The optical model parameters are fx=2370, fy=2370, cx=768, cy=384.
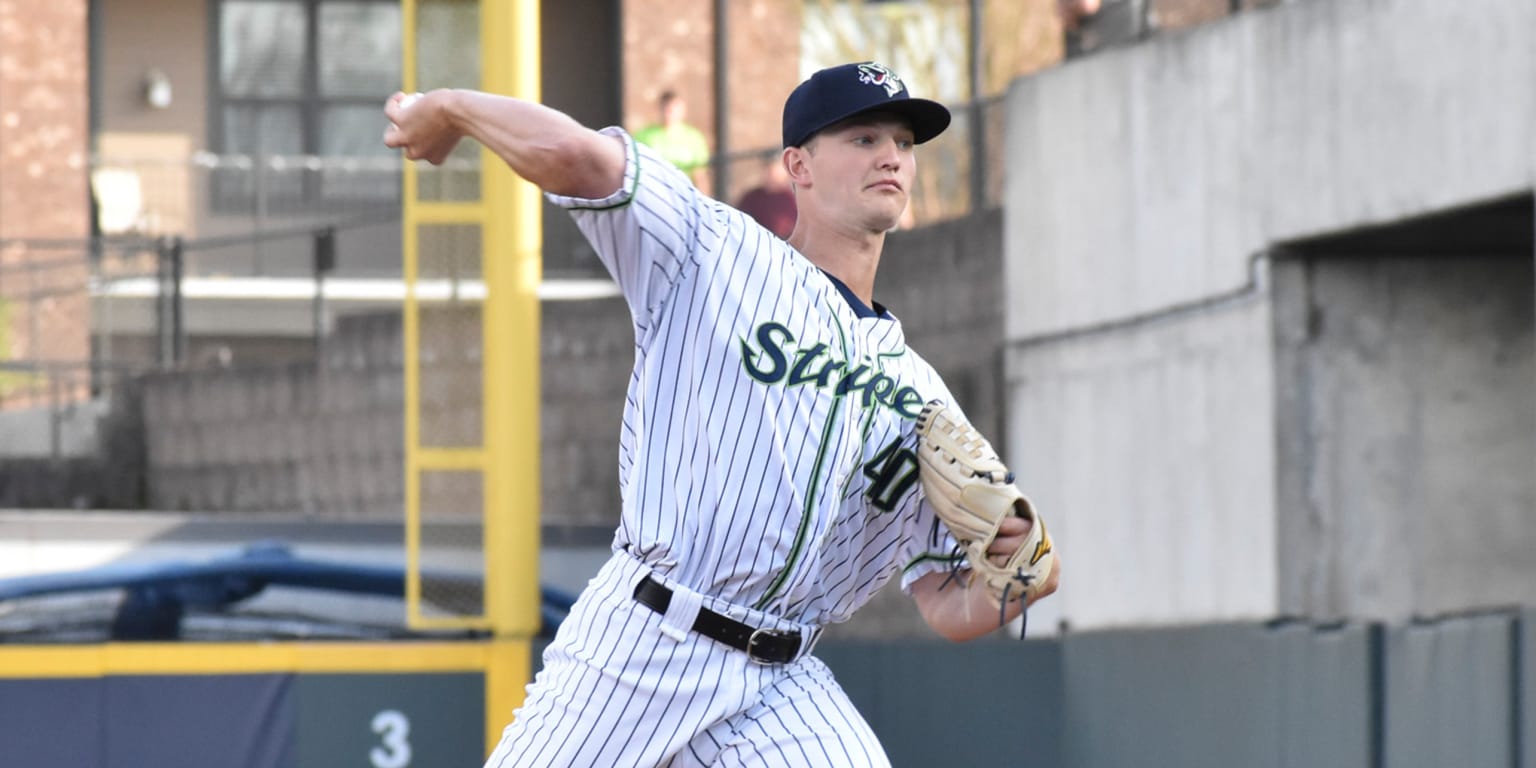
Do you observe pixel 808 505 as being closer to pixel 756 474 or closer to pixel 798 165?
pixel 756 474

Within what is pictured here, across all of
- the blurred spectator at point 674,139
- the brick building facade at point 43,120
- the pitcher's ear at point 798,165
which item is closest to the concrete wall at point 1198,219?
the blurred spectator at point 674,139

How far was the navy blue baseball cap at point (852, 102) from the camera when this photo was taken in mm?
4160

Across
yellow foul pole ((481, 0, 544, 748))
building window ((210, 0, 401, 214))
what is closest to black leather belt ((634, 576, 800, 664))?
yellow foul pole ((481, 0, 544, 748))

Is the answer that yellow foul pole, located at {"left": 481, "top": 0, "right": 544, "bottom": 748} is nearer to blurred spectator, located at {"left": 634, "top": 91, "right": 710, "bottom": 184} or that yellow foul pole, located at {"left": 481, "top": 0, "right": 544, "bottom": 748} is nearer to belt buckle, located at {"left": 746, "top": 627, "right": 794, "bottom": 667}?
blurred spectator, located at {"left": 634, "top": 91, "right": 710, "bottom": 184}

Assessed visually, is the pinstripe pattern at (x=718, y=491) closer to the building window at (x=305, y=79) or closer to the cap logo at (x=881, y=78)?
the cap logo at (x=881, y=78)

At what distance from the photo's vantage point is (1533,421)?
26.5 feet

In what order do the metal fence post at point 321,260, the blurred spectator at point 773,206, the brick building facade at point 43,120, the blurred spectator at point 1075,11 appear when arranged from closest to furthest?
the blurred spectator at point 1075,11 → the blurred spectator at point 773,206 → the metal fence post at point 321,260 → the brick building facade at point 43,120

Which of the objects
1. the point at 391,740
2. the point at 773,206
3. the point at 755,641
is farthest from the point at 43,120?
the point at 755,641

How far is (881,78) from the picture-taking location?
13.8 ft

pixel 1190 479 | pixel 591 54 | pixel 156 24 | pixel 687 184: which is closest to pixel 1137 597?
pixel 1190 479

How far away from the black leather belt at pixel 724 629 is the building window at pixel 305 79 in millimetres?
15162

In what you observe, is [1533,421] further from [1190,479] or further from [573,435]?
[573,435]

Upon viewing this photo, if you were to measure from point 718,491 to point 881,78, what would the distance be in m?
0.81

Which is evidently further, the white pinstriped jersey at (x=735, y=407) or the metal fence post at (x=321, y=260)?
the metal fence post at (x=321, y=260)
